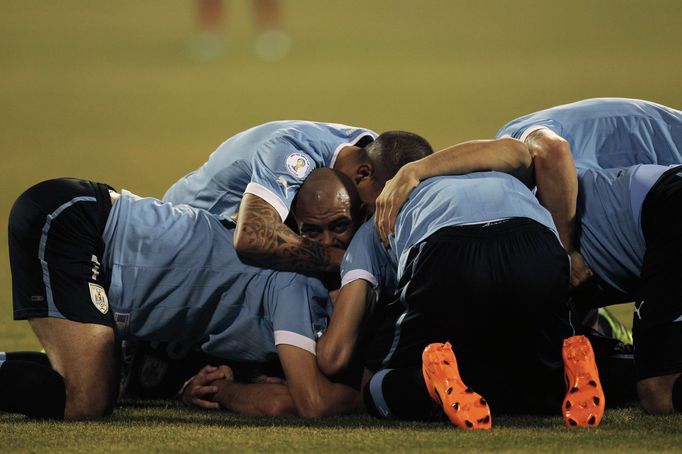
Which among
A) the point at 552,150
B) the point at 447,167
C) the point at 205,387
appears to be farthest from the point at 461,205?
the point at 205,387

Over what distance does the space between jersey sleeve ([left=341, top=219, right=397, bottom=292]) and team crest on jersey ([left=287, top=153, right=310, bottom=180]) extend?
0.40 m

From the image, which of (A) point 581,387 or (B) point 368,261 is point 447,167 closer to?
(B) point 368,261

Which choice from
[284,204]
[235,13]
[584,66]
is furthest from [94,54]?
[284,204]

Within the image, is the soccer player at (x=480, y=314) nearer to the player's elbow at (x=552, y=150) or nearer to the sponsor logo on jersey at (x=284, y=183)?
the player's elbow at (x=552, y=150)

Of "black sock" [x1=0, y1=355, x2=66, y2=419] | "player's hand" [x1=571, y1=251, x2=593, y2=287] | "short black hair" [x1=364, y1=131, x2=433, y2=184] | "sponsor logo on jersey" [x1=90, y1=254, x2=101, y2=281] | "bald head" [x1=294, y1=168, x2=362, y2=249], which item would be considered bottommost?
"black sock" [x1=0, y1=355, x2=66, y2=419]

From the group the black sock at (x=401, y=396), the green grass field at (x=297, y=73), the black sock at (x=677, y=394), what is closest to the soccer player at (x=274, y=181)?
the black sock at (x=401, y=396)

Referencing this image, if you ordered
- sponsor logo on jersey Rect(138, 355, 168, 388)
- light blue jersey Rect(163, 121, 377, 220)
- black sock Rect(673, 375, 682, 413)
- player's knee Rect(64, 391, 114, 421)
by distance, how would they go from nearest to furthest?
black sock Rect(673, 375, 682, 413)
player's knee Rect(64, 391, 114, 421)
light blue jersey Rect(163, 121, 377, 220)
sponsor logo on jersey Rect(138, 355, 168, 388)

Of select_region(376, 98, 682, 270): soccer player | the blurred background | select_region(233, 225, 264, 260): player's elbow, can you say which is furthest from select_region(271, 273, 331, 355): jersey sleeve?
the blurred background

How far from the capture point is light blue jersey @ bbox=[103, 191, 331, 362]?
354 centimetres

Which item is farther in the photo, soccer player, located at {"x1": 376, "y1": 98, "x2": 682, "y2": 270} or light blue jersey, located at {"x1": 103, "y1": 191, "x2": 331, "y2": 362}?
light blue jersey, located at {"x1": 103, "y1": 191, "x2": 331, "y2": 362}

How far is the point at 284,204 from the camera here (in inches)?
146

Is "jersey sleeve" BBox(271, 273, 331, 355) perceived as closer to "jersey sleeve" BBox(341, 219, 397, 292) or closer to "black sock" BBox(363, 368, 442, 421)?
"jersey sleeve" BBox(341, 219, 397, 292)

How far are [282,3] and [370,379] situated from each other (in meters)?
11.4

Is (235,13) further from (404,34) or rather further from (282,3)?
(404,34)
